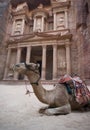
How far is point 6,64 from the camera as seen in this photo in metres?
15.8

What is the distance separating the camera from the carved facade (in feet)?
47.4

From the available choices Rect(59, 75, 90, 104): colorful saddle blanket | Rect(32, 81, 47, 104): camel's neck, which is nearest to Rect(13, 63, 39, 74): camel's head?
Rect(32, 81, 47, 104): camel's neck

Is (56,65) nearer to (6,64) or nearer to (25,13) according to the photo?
(6,64)

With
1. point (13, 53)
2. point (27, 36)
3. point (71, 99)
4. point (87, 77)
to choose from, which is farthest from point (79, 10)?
point (71, 99)

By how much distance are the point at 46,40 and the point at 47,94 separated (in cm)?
1252

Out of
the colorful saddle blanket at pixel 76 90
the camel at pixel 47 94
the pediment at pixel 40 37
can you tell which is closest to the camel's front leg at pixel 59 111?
the camel at pixel 47 94

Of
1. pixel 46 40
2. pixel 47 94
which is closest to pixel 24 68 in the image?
pixel 47 94

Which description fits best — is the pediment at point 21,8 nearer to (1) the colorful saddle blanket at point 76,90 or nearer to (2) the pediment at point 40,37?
(2) the pediment at point 40,37

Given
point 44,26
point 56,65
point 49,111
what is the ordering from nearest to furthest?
1. point 49,111
2. point 56,65
3. point 44,26

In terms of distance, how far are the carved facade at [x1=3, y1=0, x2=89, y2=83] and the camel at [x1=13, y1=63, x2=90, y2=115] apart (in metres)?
9.96

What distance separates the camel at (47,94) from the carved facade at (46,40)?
9.96m

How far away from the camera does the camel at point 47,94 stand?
311cm

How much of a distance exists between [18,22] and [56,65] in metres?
9.43

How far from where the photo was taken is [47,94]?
3342 millimetres
